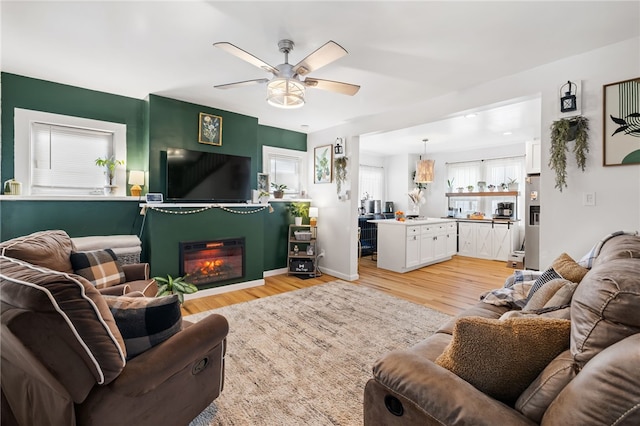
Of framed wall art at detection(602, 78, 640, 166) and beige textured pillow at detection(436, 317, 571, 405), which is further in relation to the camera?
framed wall art at detection(602, 78, 640, 166)

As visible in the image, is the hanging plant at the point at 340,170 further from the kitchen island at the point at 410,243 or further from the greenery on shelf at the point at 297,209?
the kitchen island at the point at 410,243

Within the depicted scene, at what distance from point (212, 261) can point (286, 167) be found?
87.6 inches

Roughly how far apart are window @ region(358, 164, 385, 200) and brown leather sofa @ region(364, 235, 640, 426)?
6.94m

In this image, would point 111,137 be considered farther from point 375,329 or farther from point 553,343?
point 553,343

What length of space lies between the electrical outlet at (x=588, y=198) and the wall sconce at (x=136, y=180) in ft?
15.4

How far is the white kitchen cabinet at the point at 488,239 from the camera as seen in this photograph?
6234 millimetres

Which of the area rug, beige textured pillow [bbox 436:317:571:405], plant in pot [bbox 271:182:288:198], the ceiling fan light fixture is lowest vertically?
the area rug

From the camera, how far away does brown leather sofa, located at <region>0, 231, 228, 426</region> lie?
95 cm

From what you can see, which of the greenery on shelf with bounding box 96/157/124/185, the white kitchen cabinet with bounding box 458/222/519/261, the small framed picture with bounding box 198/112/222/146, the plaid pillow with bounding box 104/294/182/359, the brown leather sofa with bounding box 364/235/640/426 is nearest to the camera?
the brown leather sofa with bounding box 364/235/640/426

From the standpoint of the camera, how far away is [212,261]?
13.5 ft

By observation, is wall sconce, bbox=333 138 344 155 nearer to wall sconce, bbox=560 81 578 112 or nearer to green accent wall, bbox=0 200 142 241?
wall sconce, bbox=560 81 578 112

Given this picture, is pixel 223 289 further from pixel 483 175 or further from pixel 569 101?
pixel 483 175

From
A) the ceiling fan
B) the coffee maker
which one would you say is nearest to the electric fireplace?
the ceiling fan

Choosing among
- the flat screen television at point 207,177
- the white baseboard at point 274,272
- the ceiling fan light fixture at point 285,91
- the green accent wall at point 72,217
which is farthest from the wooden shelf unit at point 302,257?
the ceiling fan light fixture at point 285,91
